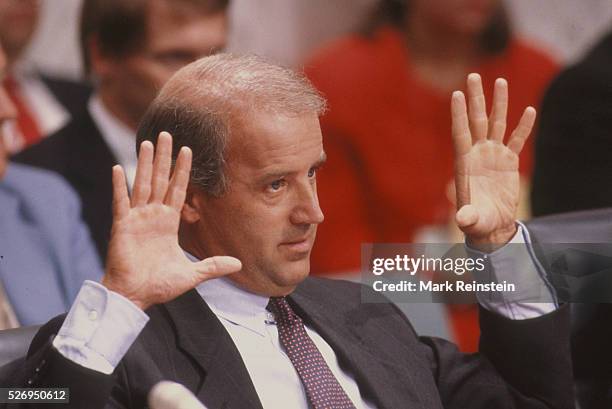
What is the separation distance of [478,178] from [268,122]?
357 mm

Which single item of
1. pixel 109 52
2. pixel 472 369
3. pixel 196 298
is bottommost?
pixel 472 369

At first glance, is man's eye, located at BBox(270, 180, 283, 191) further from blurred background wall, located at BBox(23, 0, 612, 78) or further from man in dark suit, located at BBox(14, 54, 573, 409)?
blurred background wall, located at BBox(23, 0, 612, 78)

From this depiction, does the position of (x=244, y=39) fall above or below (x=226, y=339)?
above

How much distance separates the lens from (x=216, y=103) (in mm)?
1533

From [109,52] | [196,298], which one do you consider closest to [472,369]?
[196,298]

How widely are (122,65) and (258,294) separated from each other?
95 cm

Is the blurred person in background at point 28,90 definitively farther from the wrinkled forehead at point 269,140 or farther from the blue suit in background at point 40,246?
the wrinkled forehead at point 269,140

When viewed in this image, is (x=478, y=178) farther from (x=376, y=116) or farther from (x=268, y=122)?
(x=376, y=116)

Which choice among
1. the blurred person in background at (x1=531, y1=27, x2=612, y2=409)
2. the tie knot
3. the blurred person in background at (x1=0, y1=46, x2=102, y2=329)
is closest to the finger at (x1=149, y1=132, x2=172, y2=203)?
the tie knot

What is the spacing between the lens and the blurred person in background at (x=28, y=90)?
2.36m

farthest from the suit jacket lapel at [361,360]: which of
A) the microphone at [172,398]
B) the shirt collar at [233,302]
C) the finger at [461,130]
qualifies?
the microphone at [172,398]

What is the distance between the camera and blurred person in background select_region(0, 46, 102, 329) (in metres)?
1.90

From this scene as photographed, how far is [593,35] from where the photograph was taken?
282cm

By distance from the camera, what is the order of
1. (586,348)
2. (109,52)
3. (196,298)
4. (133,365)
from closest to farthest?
(133,365) < (196,298) < (586,348) < (109,52)
